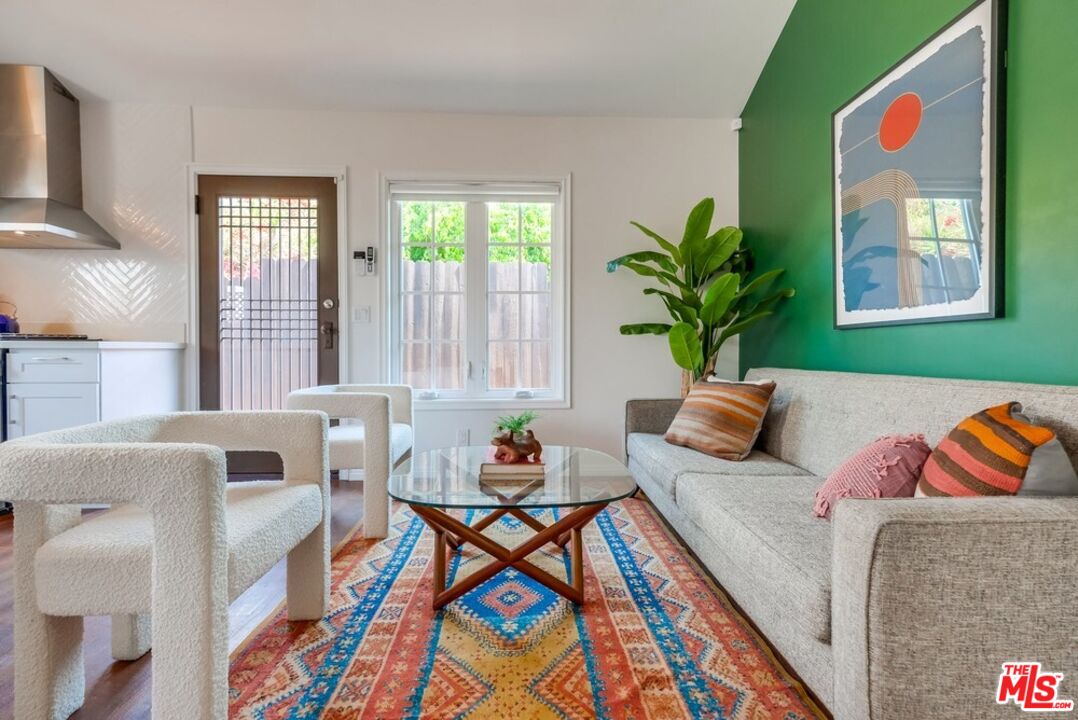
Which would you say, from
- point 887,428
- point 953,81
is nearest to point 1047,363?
point 887,428

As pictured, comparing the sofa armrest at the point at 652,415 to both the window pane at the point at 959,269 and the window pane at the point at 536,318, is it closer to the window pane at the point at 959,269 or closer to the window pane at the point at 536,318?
the window pane at the point at 536,318

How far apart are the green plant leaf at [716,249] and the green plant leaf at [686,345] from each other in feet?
1.58

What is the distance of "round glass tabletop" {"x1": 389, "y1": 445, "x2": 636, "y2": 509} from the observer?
4.97 ft

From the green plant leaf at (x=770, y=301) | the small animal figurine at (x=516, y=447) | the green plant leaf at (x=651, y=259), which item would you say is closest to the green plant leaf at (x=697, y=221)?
the green plant leaf at (x=651, y=259)

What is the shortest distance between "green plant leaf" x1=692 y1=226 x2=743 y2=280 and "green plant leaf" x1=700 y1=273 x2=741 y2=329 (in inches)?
11.3

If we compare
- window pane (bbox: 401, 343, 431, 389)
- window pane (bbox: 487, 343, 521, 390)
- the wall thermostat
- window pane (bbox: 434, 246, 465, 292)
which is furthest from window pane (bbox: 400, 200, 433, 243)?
window pane (bbox: 487, 343, 521, 390)

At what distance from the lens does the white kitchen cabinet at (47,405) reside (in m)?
2.71

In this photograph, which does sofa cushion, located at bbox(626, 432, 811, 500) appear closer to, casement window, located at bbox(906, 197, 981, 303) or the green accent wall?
the green accent wall

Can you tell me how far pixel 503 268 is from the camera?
361 cm

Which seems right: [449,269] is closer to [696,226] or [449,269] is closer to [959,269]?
[696,226]

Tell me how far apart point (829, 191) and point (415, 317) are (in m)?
2.65

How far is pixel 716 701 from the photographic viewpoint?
1234mm

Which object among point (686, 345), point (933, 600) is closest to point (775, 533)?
point (933, 600)

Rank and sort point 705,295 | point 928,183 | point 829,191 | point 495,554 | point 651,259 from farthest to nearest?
point 651,259 → point 705,295 → point 829,191 → point 928,183 → point 495,554
